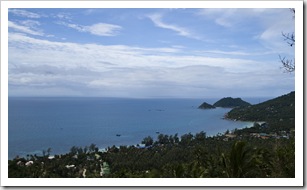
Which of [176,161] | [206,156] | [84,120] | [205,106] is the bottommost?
[206,156]

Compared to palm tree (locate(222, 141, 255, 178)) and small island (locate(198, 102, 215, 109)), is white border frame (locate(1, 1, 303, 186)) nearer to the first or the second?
palm tree (locate(222, 141, 255, 178))

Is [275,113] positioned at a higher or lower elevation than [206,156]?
Result: higher

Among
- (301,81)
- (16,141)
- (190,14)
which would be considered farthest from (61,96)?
(301,81)

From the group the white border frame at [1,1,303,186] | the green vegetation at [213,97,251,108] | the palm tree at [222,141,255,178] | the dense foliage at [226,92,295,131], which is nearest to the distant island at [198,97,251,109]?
the green vegetation at [213,97,251,108]

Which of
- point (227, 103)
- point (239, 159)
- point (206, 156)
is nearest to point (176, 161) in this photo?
point (239, 159)

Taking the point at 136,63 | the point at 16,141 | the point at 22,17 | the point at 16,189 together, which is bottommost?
the point at 16,189

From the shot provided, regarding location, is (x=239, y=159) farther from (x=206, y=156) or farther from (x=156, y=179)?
(x=206, y=156)

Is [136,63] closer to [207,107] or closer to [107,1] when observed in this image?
[107,1]
